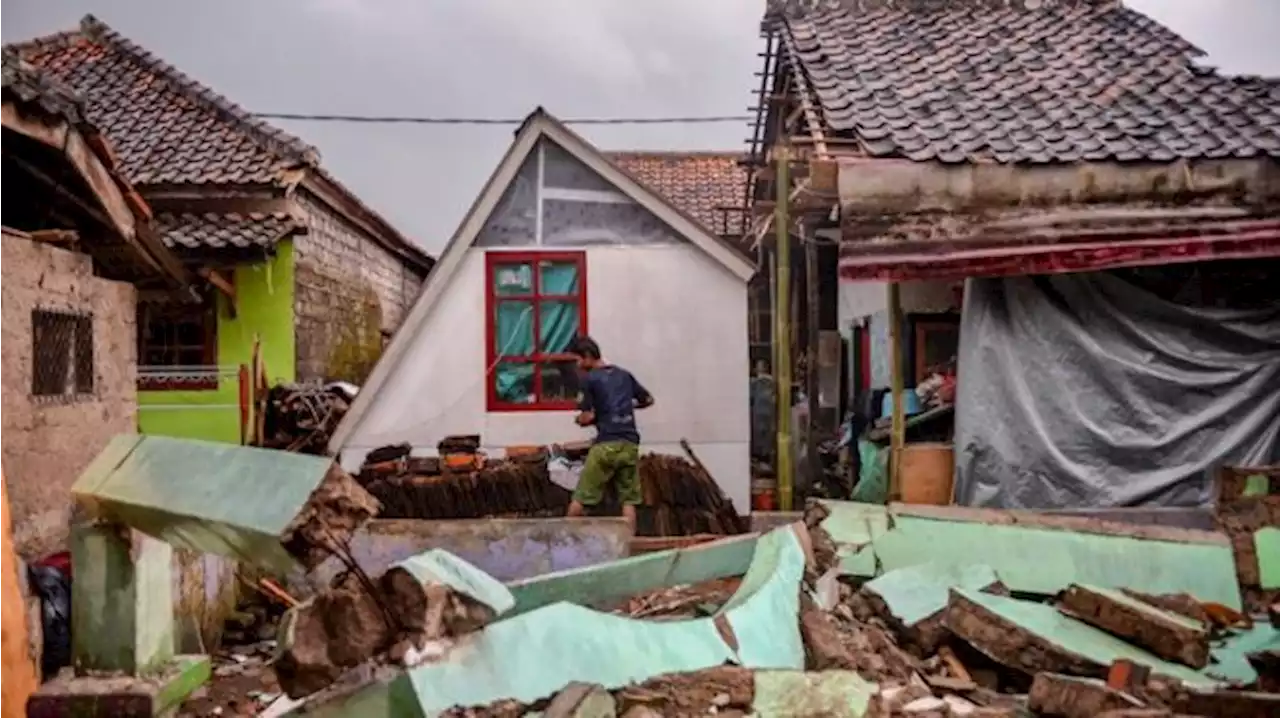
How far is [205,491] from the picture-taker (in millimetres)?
4434

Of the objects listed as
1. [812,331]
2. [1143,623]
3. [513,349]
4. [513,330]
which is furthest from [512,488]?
[1143,623]

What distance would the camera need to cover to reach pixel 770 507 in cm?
1207

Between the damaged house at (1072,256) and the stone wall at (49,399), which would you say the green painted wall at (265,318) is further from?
the damaged house at (1072,256)

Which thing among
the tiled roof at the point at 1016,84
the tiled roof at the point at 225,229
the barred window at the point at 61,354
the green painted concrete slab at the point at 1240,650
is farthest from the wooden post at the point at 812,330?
the barred window at the point at 61,354

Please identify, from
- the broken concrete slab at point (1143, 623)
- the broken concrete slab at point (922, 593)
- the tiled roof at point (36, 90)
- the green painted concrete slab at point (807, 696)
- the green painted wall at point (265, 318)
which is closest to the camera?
the green painted concrete slab at point (807, 696)

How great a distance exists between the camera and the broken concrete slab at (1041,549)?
23.5 feet

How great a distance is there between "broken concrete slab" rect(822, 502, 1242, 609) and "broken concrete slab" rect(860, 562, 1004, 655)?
26 cm

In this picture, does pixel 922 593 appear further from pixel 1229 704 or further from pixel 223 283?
pixel 223 283

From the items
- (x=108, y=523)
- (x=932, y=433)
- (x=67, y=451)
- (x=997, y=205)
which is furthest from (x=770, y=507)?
(x=108, y=523)

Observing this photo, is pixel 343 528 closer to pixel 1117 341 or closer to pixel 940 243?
pixel 940 243

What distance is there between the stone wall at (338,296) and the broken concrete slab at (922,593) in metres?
8.80

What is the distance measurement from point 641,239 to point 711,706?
8.51 metres

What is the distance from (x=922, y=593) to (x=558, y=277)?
6.86 m

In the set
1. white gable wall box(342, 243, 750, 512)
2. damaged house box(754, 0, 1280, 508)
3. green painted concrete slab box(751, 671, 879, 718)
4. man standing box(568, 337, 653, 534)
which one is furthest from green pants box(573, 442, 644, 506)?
green painted concrete slab box(751, 671, 879, 718)
